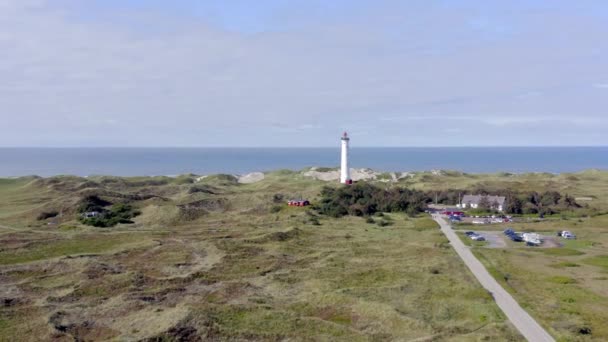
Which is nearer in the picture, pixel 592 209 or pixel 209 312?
pixel 209 312

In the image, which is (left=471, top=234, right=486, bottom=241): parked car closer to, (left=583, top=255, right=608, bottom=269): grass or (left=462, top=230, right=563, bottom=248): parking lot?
(left=462, top=230, right=563, bottom=248): parking lot

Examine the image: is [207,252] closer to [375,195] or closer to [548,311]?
[548,311]

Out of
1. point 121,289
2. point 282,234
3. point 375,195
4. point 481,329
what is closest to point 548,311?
point 481,329

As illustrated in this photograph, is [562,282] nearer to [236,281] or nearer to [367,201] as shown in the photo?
[236,281]

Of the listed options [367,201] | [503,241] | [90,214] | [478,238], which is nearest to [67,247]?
[90,214]

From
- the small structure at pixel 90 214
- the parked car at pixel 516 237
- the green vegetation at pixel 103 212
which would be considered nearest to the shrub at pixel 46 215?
the green vegetation at pixel 103 212

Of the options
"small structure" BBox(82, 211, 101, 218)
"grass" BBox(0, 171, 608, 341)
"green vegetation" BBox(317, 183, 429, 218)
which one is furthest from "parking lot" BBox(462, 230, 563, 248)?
"small structure" BBox(82, 211, 101, 218)
